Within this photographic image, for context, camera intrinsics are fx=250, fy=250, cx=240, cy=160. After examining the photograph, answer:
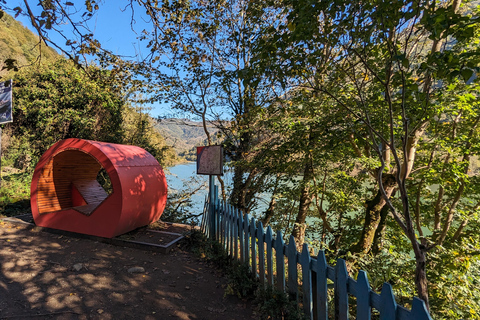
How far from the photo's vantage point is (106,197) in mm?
6586

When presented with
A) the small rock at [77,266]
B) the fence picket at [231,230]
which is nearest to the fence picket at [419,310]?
the fence picket at [231,230]

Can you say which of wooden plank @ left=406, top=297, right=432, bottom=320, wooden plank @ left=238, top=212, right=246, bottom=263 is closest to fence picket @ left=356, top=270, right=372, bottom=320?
wooden plank @ left=406, top=297, right=432, bottom=320

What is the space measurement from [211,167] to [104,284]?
2.93 metres

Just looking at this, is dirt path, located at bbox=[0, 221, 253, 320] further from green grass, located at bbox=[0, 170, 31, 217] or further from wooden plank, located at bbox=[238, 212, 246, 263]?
green grass, located at bbox=[0, 170, 31, 217]

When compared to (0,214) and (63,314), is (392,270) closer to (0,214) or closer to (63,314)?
(63,314)

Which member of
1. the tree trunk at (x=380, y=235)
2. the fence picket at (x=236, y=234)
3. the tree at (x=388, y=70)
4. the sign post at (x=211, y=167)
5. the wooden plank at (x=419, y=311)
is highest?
the tree at (x=388, y=70)

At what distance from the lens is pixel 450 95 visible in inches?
196

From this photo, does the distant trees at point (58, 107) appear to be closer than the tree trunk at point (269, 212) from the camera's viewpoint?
No

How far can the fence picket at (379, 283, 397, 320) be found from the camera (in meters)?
1.99

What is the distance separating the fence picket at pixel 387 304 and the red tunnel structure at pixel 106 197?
17.4ft

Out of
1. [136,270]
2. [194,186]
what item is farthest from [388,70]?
[194,186]

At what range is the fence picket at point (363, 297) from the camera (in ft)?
7.35

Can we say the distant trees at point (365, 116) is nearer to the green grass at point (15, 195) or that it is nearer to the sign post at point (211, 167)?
the sign post at point (211, 167)

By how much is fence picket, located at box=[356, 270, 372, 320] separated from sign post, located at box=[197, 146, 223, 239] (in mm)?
3741
